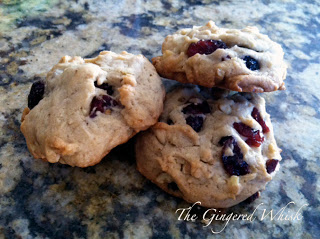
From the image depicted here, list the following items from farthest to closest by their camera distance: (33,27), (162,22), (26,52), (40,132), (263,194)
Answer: (162,22), (33,27), (26,52), (263,194), (40,132)

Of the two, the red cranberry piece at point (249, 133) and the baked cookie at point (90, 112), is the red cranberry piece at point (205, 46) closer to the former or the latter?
the baked cookie at point (90, 112)

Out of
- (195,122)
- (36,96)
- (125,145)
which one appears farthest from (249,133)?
(36,96)

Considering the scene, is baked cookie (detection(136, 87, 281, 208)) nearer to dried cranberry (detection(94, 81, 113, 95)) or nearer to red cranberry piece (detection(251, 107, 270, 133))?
red cranberry piece (detection(251, 107, 270, 133))

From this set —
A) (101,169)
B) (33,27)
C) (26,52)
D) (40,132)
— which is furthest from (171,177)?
(33,27)

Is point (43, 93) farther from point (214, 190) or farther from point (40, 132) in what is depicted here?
point (214, 190)

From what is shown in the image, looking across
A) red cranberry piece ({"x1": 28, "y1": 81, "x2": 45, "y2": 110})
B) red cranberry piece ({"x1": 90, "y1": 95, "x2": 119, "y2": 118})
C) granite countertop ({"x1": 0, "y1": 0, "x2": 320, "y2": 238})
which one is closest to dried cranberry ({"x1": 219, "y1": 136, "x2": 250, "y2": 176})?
granite countertop ({"x1": 0, "y1": 0, "x2": 320, "y2": 238})

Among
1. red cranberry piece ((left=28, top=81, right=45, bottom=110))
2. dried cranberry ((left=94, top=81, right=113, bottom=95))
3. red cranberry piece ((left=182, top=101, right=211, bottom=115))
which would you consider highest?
dried cranberry ((left=94, top=81, right=113, bottom=95))

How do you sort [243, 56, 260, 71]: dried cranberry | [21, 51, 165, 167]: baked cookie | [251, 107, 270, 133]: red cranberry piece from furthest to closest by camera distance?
[251, 107, 270, 133]: red cranberry piece, [243, 56, 260, 71]: dried cranberry, [21, 51, 165, 167]: baked cookie
